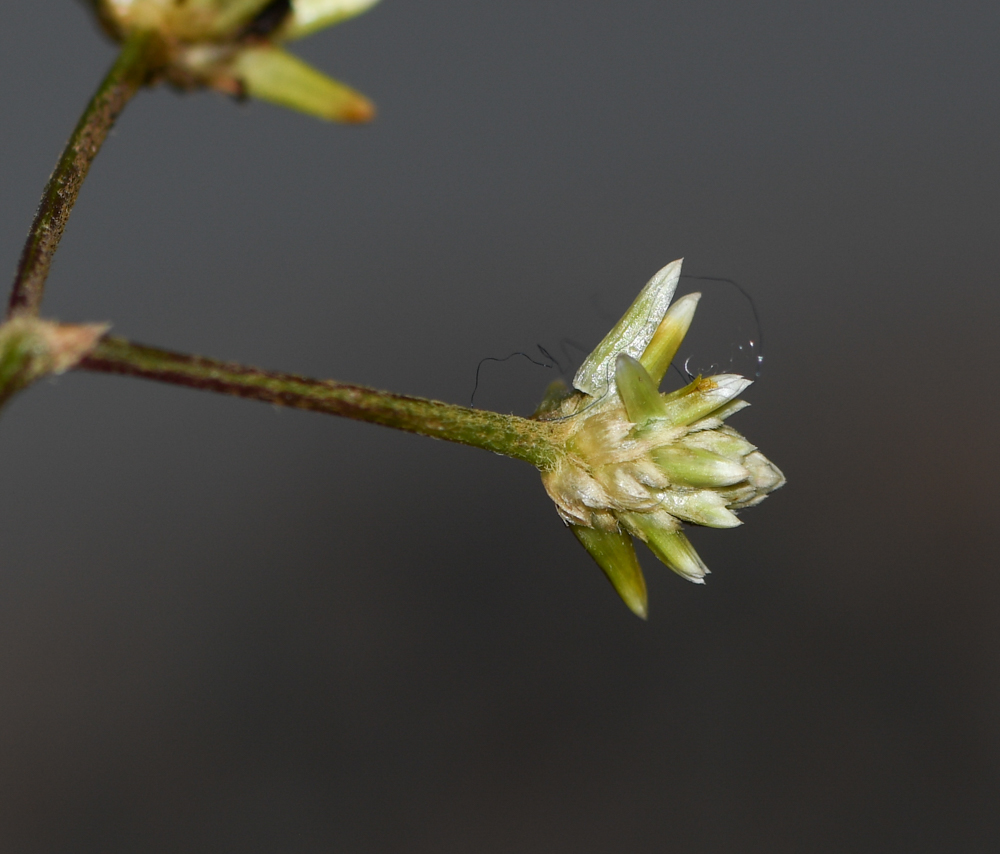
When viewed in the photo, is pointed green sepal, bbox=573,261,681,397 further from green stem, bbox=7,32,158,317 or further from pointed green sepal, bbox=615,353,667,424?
green stem, bbox=7,32,158,317

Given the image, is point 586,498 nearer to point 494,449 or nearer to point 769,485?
point 494,449

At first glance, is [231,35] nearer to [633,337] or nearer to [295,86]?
[295,86]

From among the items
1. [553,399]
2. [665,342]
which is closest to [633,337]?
[665,342]

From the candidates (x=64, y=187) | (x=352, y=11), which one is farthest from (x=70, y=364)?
(x=352, y=11)

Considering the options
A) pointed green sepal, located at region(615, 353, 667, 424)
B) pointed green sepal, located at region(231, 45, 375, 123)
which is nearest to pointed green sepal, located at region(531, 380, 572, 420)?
pointed green sepal, located at region(615, 353, 667, 424)

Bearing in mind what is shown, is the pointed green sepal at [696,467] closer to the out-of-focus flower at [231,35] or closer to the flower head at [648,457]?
the flower head at [648,457]

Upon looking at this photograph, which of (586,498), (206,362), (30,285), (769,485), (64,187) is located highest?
(64,187)
